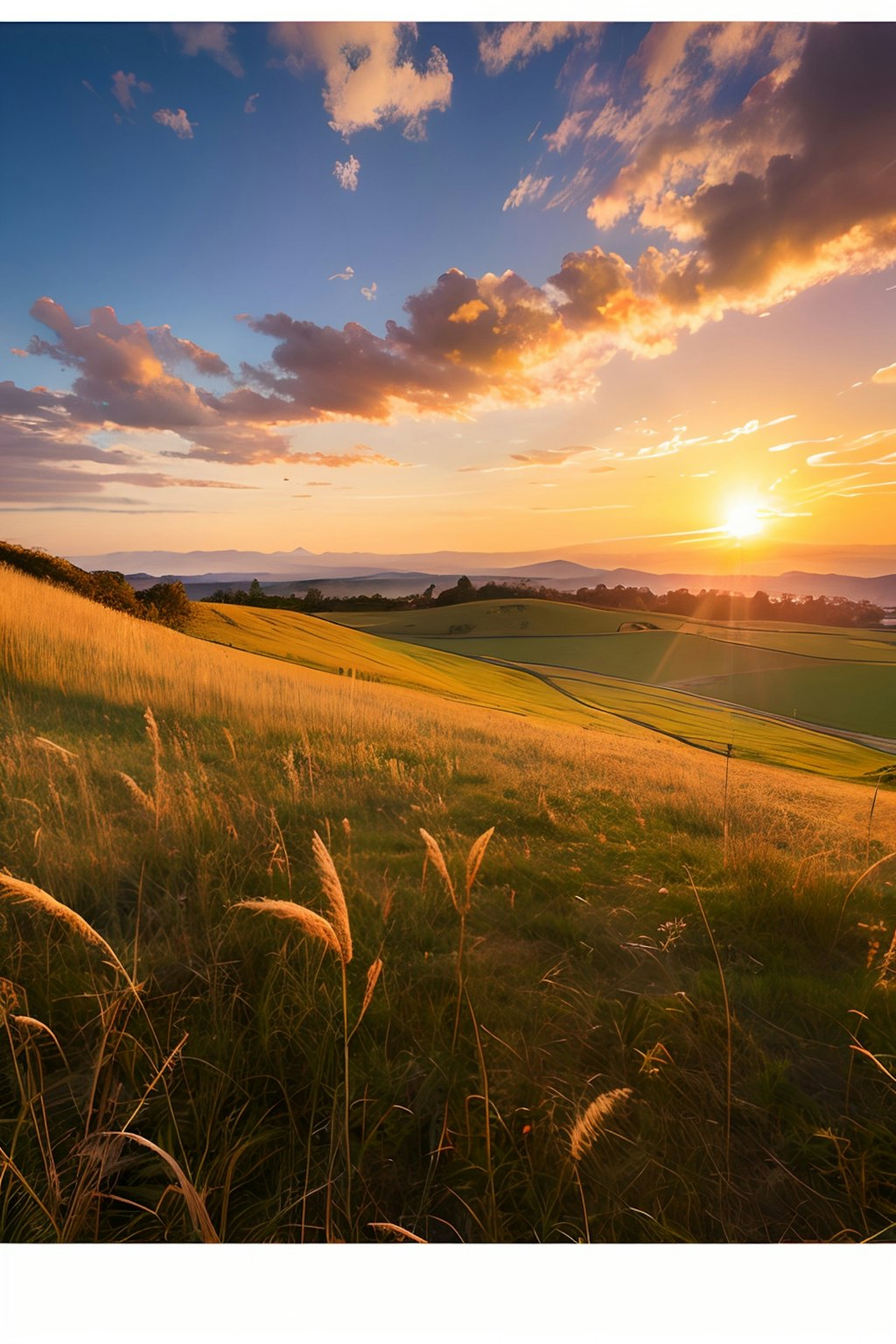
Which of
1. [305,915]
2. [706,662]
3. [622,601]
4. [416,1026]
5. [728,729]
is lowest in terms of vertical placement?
[728,729]

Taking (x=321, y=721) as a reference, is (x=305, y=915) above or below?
above

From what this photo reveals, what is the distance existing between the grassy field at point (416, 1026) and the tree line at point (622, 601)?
22643 millimetres

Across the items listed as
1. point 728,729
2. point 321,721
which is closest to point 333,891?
point 321,721

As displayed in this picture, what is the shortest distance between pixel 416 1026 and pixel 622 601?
5156 cm

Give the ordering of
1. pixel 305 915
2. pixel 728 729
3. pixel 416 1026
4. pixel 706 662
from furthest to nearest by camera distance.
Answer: pixel 706 662
pixel 728 729
pixel 416 1026
pixel 305 915

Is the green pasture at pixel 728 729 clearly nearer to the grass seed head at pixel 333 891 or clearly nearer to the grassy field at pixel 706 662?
the grassy field at pixel 706 662

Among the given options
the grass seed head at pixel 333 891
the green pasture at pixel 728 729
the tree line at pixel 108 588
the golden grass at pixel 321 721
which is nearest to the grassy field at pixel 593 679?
the green pasture at pixel 728 729

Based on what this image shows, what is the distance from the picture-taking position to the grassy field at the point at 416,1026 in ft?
4.99

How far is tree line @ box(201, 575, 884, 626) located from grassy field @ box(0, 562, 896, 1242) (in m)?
22.6

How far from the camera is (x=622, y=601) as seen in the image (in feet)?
164

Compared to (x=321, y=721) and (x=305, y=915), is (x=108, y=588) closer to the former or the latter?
(x=321, y=721)

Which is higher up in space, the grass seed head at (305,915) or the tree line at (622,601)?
the tree line at (622,601)

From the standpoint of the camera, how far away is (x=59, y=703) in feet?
17.4

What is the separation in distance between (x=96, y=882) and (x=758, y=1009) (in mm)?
3071
